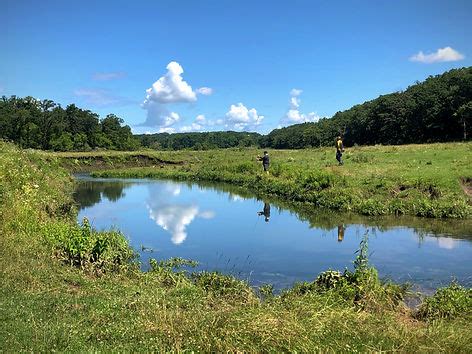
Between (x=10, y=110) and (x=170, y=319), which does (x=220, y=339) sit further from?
(x=10, y=110)

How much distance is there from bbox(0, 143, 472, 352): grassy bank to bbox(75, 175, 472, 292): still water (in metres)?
2.22

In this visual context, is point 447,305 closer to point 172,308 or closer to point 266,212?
point 172,308

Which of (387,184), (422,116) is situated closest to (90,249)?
(387,184)

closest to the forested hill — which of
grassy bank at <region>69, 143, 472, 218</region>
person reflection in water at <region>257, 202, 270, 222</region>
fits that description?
grassy bank at <region>69, 143, 472, 218</region>

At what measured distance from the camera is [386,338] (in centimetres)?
692

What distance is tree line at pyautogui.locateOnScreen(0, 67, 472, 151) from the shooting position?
79.3 m

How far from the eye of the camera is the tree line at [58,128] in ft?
347

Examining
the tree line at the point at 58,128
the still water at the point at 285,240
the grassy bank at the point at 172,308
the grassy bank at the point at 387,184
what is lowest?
the still water at the point at 285,240

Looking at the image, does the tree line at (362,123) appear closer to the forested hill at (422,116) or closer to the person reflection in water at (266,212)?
the forested hill at (422,116)

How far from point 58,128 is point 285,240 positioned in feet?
348

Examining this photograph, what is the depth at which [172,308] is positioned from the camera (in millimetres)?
8586

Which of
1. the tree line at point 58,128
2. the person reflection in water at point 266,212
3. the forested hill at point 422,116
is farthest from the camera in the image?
the tree line at point 58,128

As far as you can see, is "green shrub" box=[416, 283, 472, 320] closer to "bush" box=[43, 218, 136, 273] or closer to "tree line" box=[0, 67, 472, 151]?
"bush" box=[43, 218, 136, 273]

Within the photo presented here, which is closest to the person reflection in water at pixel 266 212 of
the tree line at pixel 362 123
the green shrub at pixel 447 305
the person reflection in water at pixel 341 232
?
the person reflection in water at pixel 341 232
